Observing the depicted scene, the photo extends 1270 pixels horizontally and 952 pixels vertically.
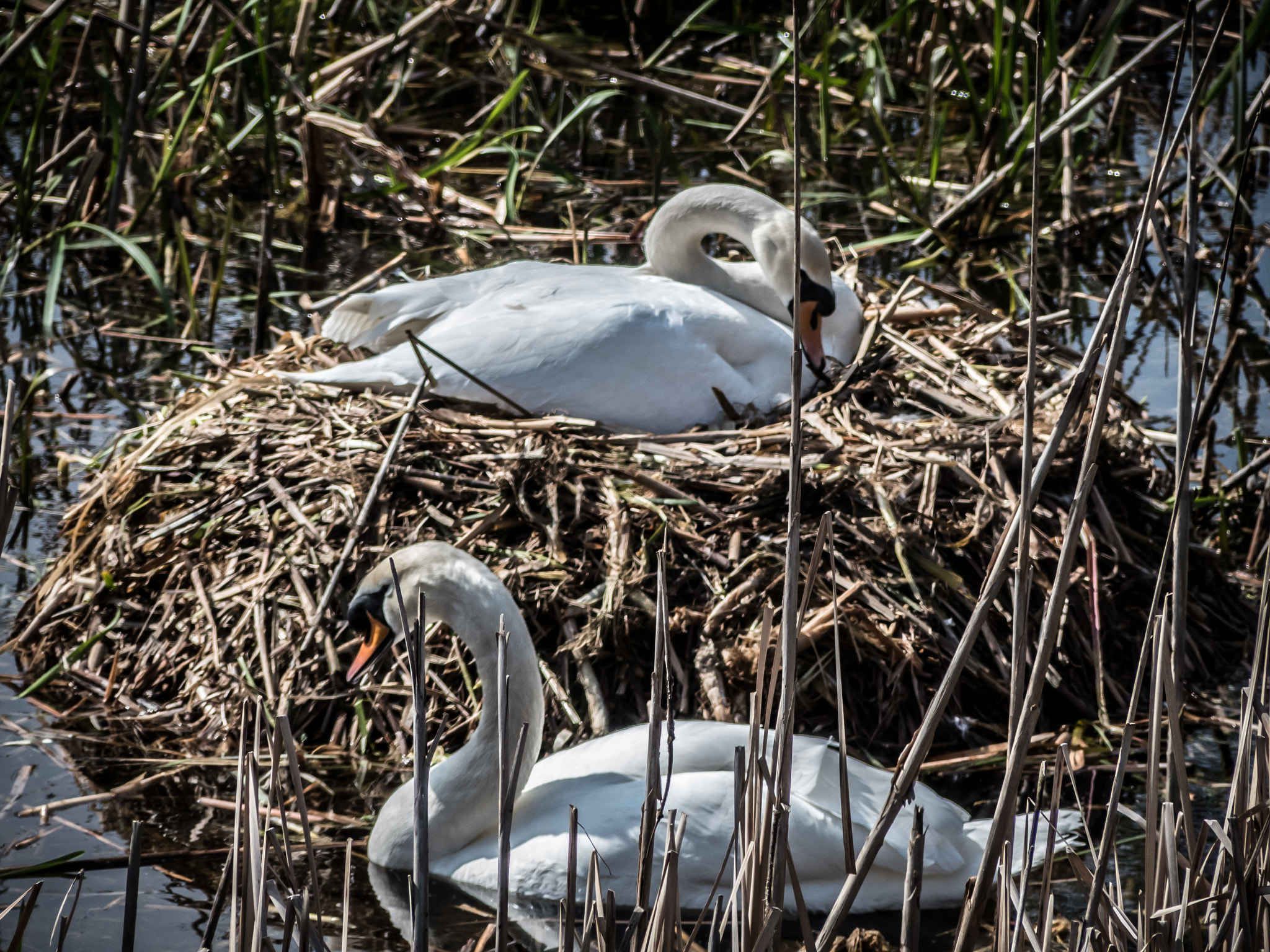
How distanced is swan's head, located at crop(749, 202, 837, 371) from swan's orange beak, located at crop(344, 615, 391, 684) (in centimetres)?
166

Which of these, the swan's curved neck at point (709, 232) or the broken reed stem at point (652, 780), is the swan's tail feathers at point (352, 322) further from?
the broken reed stem at point (652, 780)

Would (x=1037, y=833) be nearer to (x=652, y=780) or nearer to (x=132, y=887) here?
(x=652, y=780)

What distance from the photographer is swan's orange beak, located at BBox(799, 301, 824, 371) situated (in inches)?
175

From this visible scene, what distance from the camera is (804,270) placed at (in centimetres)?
442

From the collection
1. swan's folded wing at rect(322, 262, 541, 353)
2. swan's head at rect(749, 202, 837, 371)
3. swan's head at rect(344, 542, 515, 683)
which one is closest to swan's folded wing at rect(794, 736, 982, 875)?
swan's head at rect(344, 542, 515, 683)

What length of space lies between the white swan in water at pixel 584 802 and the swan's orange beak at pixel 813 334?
1.70m

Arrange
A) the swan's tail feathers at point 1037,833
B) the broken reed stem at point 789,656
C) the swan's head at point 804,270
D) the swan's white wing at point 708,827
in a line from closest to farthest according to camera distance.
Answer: the broken reed stem at point 789,656, the swan's white wing at point 708,827, the swan's tail feathers at point 1037,833, the swan's head at point 804,270

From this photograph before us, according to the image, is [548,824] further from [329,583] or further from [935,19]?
[935,19]

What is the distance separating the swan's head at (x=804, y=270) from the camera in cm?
439

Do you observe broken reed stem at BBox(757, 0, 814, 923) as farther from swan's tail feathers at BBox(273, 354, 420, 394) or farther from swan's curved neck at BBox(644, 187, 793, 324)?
swan's curved neck at BBox(644, 187, 793, 324)

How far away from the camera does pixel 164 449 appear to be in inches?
165

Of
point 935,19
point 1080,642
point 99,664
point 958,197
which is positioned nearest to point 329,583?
point 99,664

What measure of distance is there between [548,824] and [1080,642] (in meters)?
1.62

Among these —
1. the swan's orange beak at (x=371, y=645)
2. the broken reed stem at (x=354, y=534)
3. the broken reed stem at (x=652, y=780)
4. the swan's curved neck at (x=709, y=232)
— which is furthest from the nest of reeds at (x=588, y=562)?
the broken reed stem at (x=652, y=780)
